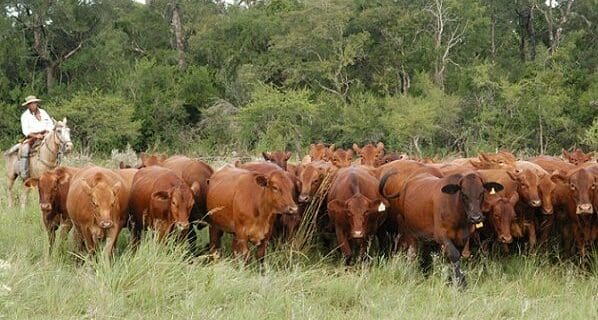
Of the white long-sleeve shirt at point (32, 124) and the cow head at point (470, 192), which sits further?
the white long-sleeve shirt at point (32, 124)

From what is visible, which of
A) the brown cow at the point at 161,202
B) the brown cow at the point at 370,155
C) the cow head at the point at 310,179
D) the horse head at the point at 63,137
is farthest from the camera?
the brown cow at the point at 370,155

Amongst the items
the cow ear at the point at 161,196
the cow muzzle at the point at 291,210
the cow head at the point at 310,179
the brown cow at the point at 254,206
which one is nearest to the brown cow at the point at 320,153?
the cow head at the point at 310,179


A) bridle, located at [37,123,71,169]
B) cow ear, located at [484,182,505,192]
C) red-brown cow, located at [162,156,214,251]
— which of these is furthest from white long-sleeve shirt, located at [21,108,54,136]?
cow ear, located at [484,182,505,192]

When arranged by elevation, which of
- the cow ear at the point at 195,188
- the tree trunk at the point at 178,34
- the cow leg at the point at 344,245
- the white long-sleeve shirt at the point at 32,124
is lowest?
the cow leg at the point at 344,245

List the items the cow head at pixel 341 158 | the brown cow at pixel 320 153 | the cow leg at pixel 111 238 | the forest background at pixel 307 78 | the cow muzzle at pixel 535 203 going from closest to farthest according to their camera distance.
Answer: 1. the cow leg at pixel 111 238
2. the cow muzzle at pixel 535 203
3. the cow head at pixel 341 158
4. the brown cow at pixel 320 153
5. the forest background at pixel 307 78

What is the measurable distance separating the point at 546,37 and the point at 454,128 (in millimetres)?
15238

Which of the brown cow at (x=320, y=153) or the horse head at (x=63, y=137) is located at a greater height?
the horse head at (x=63, y=137)

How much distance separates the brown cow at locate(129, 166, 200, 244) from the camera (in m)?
8.14

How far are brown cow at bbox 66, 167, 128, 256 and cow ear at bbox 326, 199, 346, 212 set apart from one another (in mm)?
2319

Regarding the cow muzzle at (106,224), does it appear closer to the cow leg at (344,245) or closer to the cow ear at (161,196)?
the cow ear at (161,196)

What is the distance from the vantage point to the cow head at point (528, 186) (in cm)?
872

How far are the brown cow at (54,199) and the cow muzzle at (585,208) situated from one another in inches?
229

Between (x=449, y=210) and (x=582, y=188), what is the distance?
1680 millimetres

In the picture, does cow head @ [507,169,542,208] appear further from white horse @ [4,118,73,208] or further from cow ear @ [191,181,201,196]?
white horse @ [4,118,73,208]
